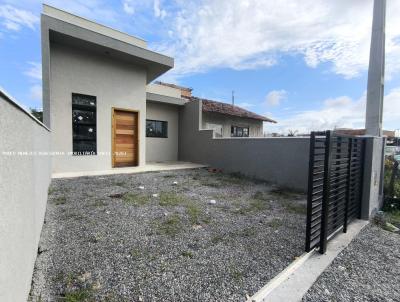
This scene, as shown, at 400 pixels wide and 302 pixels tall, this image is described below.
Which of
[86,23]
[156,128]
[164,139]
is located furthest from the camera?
[164,139]

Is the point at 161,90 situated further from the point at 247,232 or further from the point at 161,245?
the point at 161,245

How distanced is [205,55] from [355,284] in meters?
13.5

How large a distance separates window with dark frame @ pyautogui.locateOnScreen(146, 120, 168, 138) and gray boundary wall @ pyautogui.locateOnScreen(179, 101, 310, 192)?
883 mm

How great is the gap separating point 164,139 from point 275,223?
338 inches

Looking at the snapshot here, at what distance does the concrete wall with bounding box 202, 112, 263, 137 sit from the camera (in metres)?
12.8

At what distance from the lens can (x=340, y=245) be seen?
114 inches

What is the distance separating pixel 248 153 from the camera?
7926 millimetres

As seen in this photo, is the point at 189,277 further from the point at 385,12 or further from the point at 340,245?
the point at 385,12

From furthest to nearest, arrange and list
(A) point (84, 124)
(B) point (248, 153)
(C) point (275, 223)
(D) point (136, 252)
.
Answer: (B) point (248, 153)
(A) point (84, 124)
(C) point (275, 223)
(D) point (136, 252)

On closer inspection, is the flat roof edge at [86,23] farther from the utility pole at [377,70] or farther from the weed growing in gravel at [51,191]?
the utility pole at [377,70]

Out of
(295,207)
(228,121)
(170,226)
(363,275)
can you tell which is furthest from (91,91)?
(228,121)

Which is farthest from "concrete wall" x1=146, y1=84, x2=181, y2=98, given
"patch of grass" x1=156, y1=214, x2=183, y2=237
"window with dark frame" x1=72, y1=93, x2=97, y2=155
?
"patch of grass" x1=156, y1=214, x2=183, y2=237

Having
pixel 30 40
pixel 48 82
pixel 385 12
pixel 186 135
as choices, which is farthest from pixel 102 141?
pixel 385 12

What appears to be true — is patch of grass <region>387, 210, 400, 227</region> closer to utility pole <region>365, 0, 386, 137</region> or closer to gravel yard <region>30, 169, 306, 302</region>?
gravel yard <region>30, 169, 306, 302</region>
